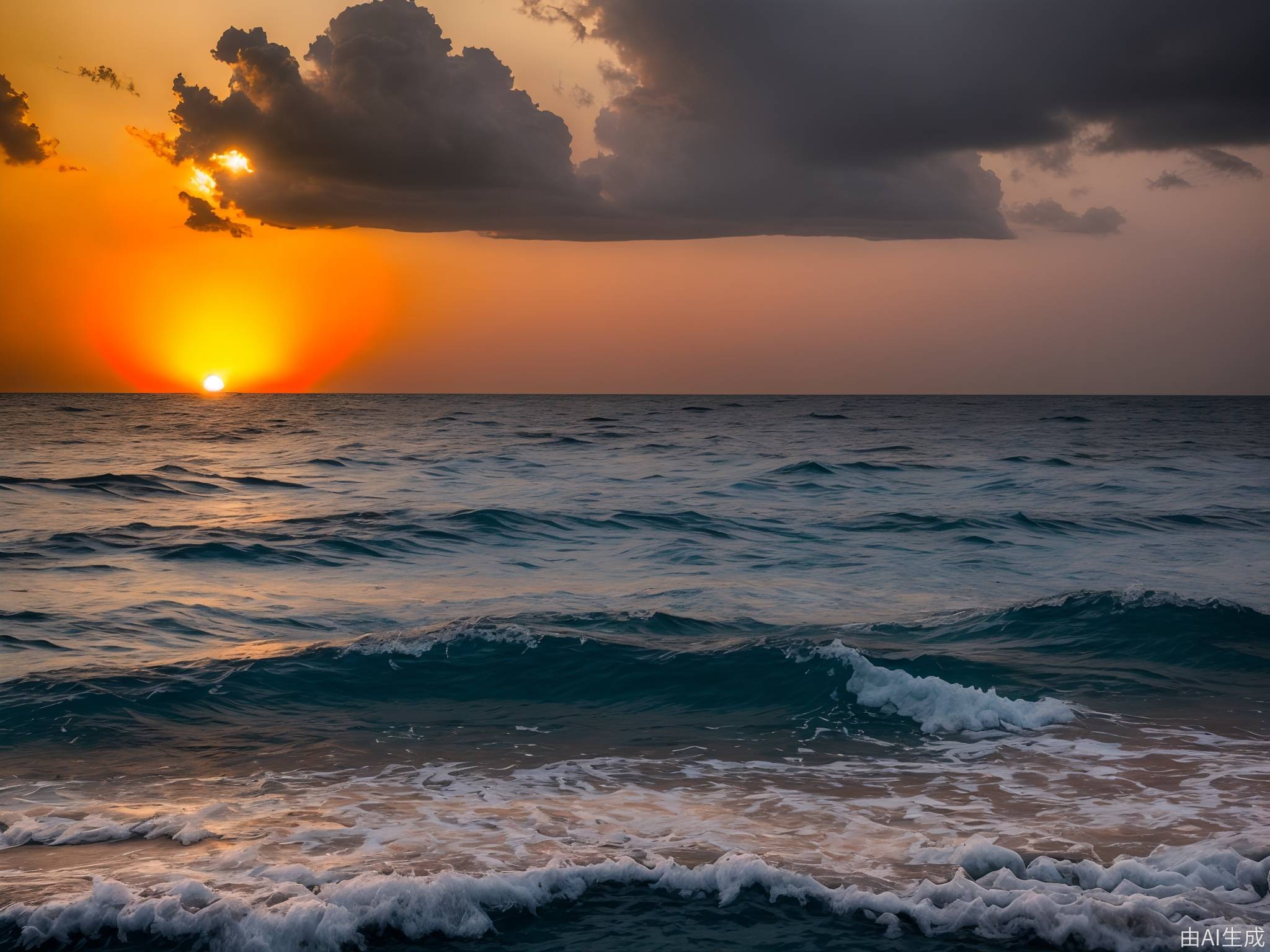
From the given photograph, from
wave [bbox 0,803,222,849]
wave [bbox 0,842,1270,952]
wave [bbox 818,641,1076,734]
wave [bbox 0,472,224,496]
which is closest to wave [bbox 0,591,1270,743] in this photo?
wave [bbox 818,641,1076,734]

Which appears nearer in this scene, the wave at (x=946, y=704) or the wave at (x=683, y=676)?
the wave at (x=946, y=704)

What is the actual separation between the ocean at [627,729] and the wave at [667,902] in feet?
0.06

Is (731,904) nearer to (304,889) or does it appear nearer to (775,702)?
(304,889)

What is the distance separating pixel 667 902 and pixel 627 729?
3.82m

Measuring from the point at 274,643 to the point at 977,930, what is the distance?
9444mm

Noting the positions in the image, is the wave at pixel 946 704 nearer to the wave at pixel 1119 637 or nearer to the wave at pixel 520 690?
the wave at pixel 520 690

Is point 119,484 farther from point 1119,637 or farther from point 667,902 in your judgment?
point 667,902

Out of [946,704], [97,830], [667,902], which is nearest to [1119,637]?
[946,704]

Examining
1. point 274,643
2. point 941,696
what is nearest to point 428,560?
point 274,643


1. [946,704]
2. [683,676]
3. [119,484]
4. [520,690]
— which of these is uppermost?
[119,484]

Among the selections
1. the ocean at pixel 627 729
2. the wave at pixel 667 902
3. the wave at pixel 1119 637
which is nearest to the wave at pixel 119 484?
the ocean at pixel 627 729

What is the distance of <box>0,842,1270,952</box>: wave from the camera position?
4.96 m

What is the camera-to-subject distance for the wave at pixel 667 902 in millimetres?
4957

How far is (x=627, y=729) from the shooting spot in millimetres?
9195
